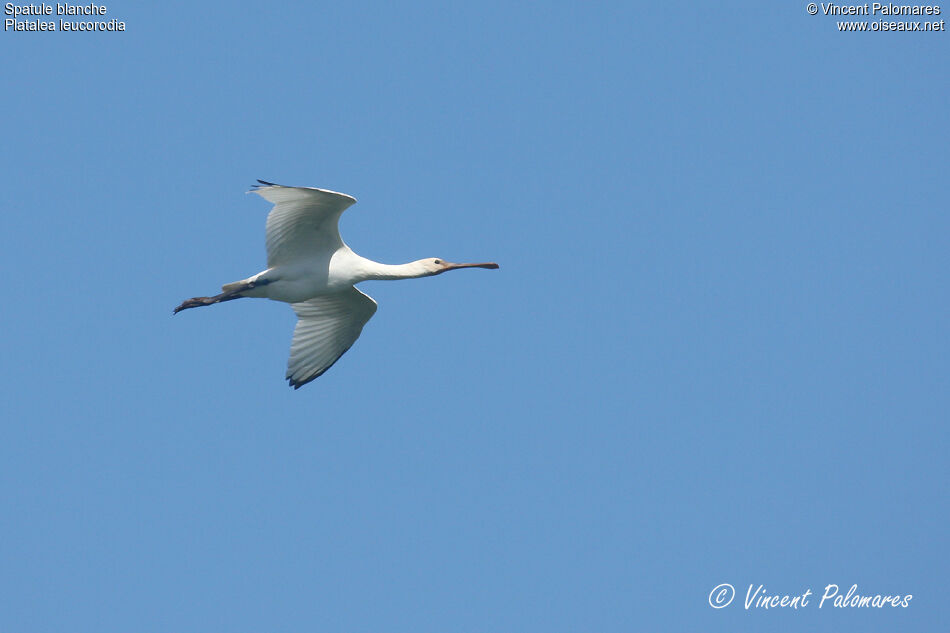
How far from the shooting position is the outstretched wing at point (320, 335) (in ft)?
74.0

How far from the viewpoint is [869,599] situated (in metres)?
21.9

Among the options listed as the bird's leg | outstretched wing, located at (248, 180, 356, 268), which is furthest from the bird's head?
the bird's leg

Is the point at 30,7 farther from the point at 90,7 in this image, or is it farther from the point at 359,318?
the point at 359,318

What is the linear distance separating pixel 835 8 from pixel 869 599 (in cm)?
1149

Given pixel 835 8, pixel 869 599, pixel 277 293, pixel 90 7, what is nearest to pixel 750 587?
pixel 869 599

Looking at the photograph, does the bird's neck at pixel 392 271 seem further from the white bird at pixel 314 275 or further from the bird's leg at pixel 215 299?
the bird's leg at pixel 215 299

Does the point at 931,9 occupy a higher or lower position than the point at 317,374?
higher

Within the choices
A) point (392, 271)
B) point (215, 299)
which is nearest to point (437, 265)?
point (392, 271)

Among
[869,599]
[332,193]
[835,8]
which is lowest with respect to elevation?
[869,599]

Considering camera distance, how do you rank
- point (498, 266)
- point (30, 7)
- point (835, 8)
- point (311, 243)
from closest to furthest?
point (311, 243), point (498, 266), point (30, 7), point (835, 8)

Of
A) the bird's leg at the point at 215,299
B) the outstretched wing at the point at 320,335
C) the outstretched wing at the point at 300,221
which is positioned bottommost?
the outstretched wing at the point at 320,335

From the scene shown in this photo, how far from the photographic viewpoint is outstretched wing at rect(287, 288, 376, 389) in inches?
888

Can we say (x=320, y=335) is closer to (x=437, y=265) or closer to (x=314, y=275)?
(x=314, y=275)

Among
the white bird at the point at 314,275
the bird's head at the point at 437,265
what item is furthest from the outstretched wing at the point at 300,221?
the bird's head at the point at 437,265
